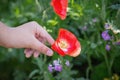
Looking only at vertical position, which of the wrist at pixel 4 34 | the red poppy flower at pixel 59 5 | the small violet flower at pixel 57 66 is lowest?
the small violet flower at pixel 57 66

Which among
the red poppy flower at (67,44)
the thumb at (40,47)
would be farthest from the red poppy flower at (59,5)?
the thumb at (40,47)

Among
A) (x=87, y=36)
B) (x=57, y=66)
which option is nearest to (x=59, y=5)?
(x=57, y=66)

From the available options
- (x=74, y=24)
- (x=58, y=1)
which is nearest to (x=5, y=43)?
(x=58, y=1)

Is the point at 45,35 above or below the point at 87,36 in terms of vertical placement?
above

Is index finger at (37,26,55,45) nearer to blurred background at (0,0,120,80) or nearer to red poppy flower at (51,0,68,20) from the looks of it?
red poppy flower at (51,0,68,20)

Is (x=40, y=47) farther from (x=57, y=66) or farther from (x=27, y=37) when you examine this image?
(x=57, y=66)

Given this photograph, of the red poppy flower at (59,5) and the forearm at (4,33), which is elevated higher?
the red poppy flower at (59,5)

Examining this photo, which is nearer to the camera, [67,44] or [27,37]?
[27,37]

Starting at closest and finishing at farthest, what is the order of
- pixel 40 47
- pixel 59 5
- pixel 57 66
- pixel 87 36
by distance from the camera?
pixel 40 47 < pixel 59 5 < pixel 57 66 < pixel 87 36

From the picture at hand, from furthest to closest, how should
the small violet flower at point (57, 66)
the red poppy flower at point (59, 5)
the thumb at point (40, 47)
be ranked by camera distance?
1. the small violet flower at point (57, 66)
2. the red poppy flower at point (59, 5)
3. the thumb at point (40, 47)

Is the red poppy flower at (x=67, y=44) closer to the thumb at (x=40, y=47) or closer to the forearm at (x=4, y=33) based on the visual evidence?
the thumb at (x=40, y=47)
